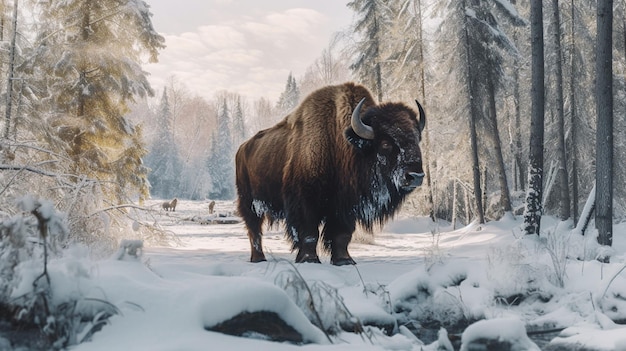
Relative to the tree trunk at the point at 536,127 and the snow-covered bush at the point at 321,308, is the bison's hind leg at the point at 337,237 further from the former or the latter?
the tree trunk at the point at 536,127

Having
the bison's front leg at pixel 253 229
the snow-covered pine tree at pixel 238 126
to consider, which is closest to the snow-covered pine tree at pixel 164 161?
the snow-covered pine tree at pixel 238 126

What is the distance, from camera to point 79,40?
43.2 ft

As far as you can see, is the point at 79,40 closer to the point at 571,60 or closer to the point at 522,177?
the point at 571,60

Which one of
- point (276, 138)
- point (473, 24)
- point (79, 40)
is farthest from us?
point (473, 24)

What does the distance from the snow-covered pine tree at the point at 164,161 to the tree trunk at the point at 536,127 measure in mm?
59167

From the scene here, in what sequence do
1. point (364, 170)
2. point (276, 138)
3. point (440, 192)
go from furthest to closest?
point (440, 192), point (276, 138), point (364, 170)

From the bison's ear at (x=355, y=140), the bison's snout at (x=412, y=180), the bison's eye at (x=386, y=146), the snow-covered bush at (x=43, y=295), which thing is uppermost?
the bison's ear at (x=355, y=140)

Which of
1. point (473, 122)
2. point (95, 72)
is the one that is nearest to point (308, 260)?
point (95, 72)

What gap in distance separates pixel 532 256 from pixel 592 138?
60.1ft

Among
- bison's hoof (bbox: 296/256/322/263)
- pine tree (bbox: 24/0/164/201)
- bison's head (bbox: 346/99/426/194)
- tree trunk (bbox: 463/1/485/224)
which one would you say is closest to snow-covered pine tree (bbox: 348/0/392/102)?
tree trunk (bbox: 463/1/485/224)

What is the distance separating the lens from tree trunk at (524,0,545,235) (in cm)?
A: 989

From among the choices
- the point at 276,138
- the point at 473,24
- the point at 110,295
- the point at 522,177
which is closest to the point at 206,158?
the point at 522,177

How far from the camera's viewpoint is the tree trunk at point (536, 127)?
9891 millimetres

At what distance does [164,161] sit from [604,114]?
202 ft
